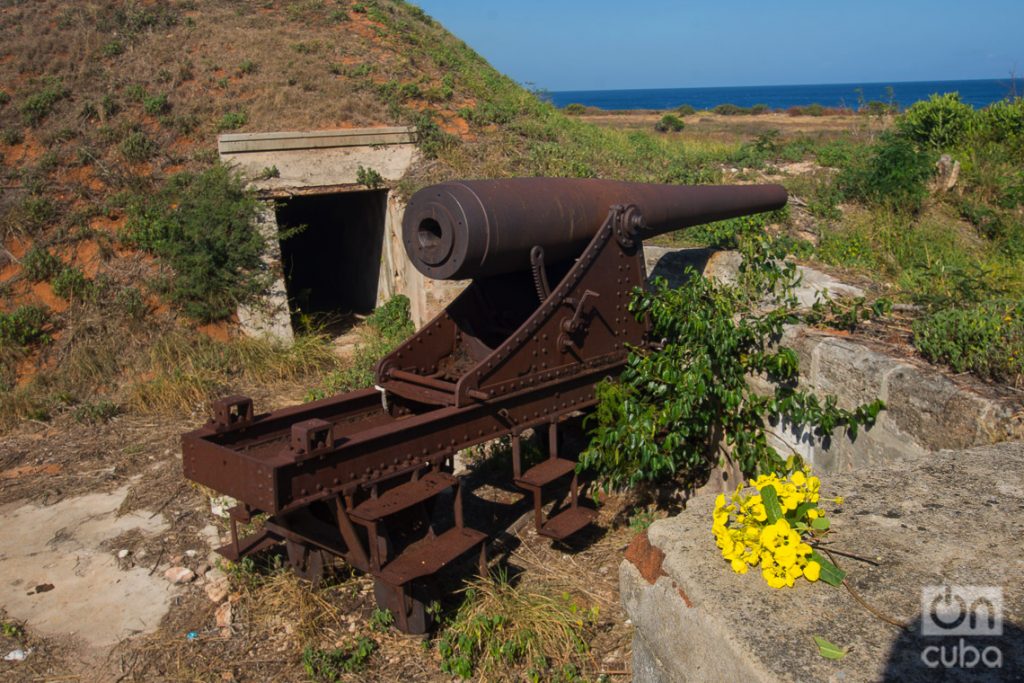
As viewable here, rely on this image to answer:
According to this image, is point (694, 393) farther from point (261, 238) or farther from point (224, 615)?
point (261, 238)

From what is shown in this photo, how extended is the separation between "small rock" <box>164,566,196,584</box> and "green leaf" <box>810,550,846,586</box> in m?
3.76

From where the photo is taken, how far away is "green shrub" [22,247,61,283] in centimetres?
841

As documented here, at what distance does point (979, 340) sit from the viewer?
13.7 ft

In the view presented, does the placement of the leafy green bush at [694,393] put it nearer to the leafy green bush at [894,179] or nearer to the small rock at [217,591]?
the small rock at [217,591]

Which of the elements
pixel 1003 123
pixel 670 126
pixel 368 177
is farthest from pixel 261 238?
pixel 670 126

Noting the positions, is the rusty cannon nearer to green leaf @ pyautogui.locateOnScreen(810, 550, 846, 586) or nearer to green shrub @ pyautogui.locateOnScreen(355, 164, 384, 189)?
green leaf @ pyautogui.locateOnScreen(810, 550, 846, 586)

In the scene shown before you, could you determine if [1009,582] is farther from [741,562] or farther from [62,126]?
[62,126]

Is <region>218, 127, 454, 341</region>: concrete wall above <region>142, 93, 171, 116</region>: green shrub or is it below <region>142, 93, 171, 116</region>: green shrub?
below

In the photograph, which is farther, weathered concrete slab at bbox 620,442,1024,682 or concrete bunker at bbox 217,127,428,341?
concrete bunker at bbox 217,127,428,341

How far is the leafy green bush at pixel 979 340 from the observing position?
13.1 ft

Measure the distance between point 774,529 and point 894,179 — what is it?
7159 millimetres

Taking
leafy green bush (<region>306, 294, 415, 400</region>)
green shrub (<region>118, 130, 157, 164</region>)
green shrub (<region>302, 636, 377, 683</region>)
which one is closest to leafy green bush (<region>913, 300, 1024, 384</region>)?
green shrub (<region>302, 636, 377, 683</region>)

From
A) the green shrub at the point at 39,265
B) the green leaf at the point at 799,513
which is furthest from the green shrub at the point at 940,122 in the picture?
the green shrub at the point at 39,265

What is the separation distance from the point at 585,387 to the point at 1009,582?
2872 millimetres
